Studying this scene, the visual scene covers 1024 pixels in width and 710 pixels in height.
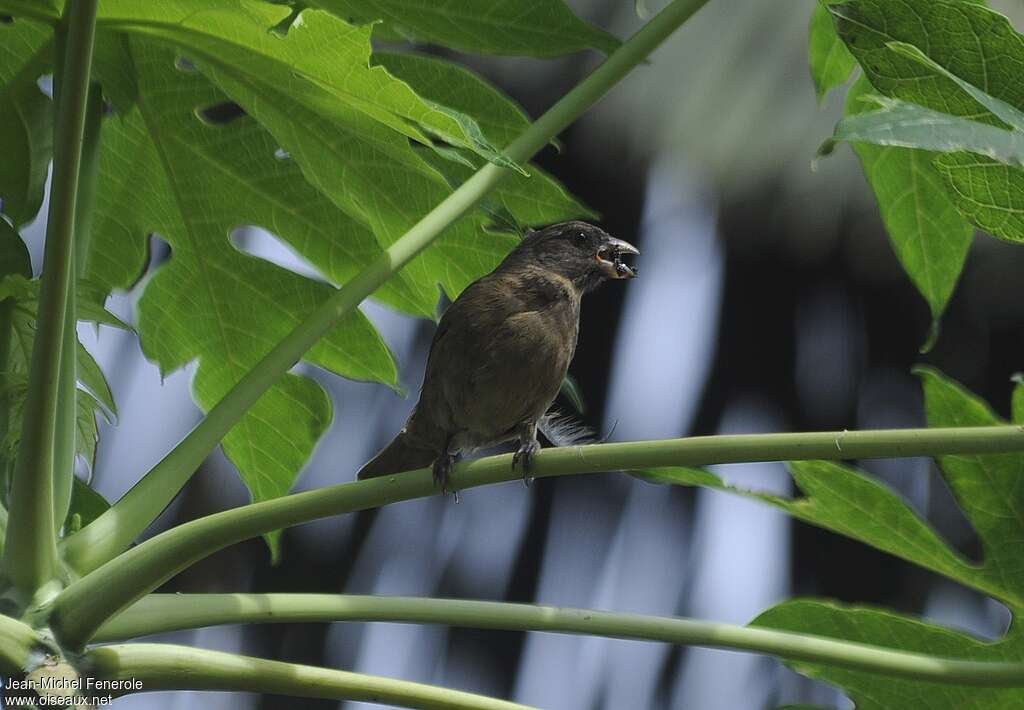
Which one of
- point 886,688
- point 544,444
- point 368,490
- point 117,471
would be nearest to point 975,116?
point 368,490

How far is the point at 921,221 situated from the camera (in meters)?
2.33

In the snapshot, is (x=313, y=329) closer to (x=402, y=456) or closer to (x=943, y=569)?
(x=943, y=569)

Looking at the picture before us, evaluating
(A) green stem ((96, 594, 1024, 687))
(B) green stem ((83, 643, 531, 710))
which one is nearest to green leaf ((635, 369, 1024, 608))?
(A) green stem ((96, 594, 1024, 687))

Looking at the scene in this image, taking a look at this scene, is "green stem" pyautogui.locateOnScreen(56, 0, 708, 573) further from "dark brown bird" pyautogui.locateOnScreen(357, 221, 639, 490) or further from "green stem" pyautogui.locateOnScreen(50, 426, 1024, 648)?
"dark brown bird" pyautogui.locateOnScreen(357, 221, 639, 490)

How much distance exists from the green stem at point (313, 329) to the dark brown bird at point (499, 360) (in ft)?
2.61

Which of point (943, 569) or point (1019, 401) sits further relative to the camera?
point (943, 569)

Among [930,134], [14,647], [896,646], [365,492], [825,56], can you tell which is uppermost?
[825,56]

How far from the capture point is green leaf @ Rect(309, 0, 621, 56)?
85.1 inches

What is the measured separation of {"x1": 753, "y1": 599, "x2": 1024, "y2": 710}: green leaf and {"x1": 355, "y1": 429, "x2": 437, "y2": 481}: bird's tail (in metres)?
1.33

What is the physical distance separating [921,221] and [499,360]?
1.01m

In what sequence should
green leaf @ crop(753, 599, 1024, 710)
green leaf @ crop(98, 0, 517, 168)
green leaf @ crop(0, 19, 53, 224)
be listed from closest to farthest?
green leaf @ crop(98, 0, 517, 168) < green leaf @ crop(753, 599, 1024, 710) < green leaf @ crop(0, 19, 53, 224)

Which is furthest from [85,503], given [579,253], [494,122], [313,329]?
[579,253]

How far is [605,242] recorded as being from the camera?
3.43 m

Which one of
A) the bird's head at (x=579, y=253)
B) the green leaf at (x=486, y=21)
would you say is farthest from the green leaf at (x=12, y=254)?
the bird's head at (x=579, y=253)
